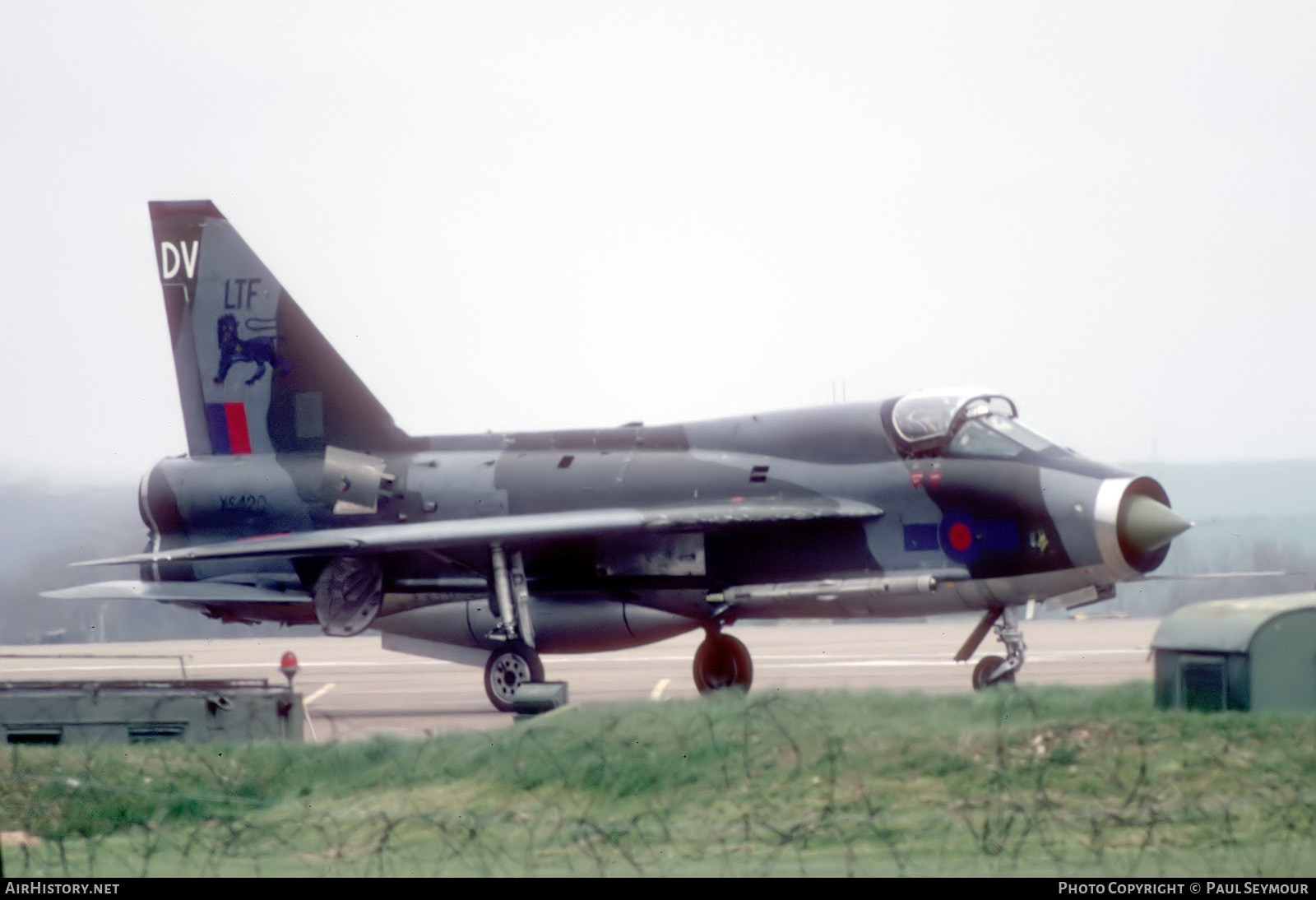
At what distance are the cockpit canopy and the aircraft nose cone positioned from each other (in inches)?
51.8

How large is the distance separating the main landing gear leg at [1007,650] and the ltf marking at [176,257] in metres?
11.5

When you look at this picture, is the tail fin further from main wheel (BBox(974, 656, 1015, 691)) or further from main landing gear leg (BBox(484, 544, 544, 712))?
main wheel (BBox(974, 656, 1015, 691))

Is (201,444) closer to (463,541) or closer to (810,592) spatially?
(463,541)

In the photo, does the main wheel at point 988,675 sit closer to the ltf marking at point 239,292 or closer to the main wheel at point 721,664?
the main wheel at point 721,664

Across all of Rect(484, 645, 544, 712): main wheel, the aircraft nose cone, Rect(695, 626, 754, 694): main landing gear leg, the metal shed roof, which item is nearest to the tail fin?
Rect(484, 645, 544, 712): main wheel

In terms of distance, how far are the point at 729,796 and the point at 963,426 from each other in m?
7.53

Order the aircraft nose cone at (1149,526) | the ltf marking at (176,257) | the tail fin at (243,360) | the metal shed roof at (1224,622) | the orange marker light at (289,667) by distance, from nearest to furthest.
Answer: the metal shed roof at (1224,622) → the aircraft nose cone at (1149,526) → the orange marker light at (289,667) → the tail fin at (243,360) → the ltf marking at (176,257)

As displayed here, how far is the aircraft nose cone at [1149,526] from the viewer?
1642cm

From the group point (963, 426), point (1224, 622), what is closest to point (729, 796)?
point (1224, 622)

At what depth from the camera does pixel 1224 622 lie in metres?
13.2

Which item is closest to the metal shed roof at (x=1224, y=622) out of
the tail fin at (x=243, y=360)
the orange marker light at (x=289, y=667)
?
the orange marker light at (x=289, y=667)

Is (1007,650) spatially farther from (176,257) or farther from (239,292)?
(176,257)

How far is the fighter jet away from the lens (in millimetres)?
17344

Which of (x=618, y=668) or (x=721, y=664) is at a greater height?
(x=721, y=664)
